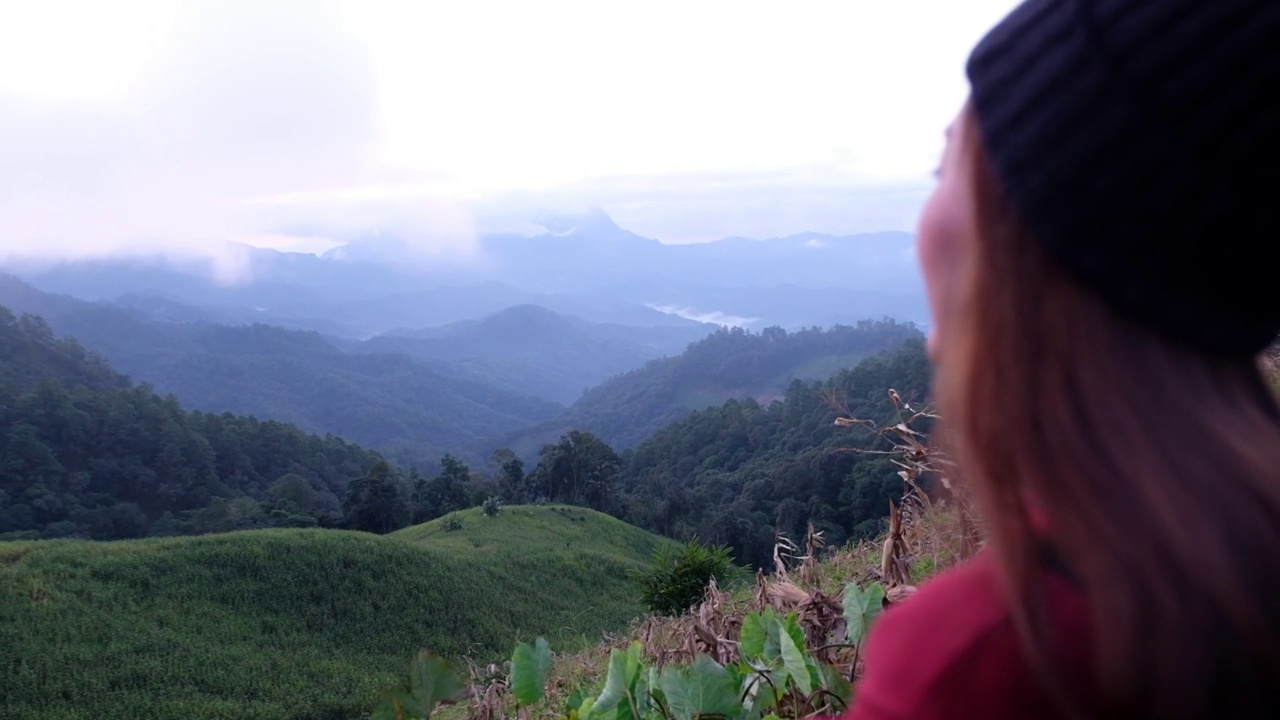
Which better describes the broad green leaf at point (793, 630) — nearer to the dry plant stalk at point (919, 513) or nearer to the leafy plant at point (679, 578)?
the dry plant stalk at point (919, 513)

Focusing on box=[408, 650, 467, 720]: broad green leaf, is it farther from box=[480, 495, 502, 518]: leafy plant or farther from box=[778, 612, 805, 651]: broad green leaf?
box=[480, 495, 502, 518]: leafy plant

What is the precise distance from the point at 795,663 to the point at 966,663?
1.11m

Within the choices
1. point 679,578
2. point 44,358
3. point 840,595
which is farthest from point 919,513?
point 44,358

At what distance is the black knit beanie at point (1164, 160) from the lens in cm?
59

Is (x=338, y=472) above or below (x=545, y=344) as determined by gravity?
above

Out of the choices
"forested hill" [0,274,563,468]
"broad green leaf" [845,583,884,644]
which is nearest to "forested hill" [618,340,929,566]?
"broad green leaf" [845,583,884,644]

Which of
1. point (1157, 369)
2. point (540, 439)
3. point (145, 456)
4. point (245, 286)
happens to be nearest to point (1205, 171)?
point (1157, 369)

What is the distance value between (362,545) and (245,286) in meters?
195

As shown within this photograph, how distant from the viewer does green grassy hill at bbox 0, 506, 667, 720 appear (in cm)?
1375

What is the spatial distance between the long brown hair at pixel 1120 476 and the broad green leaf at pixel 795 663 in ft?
3.41

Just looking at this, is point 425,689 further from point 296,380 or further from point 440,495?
point 296,380

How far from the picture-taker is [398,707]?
1484mm

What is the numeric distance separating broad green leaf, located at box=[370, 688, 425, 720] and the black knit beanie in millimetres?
1244

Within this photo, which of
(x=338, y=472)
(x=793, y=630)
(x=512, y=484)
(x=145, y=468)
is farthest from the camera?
(x=338, y=472)
